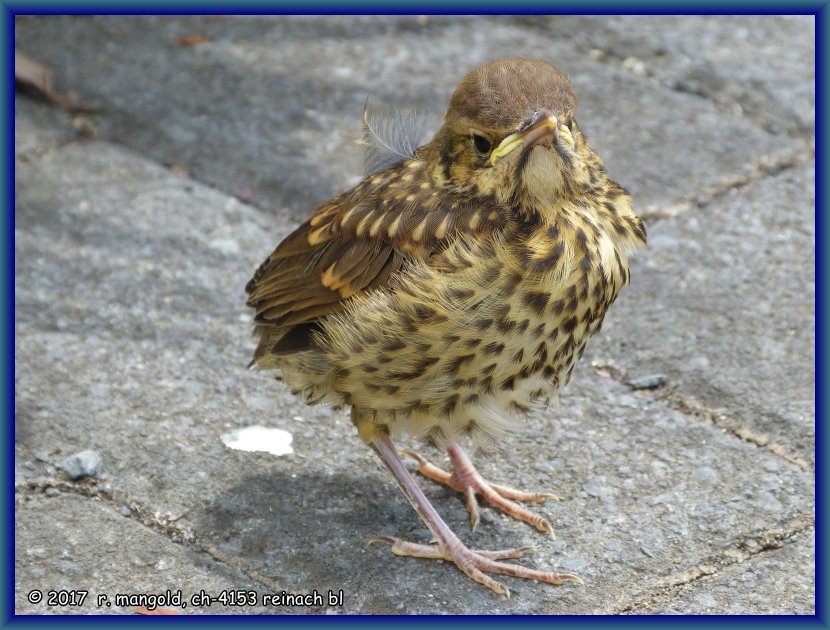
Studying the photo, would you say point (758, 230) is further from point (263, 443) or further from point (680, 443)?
point (263, 443)

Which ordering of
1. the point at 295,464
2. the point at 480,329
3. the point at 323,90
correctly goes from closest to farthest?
the point at 480,329, the point at 295,464, the point at 323,90

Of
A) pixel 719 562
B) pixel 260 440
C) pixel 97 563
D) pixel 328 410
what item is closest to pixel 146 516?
pixel 97 563

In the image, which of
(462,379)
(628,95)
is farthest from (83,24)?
(462,379)

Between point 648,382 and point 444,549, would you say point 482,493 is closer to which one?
point 444,549

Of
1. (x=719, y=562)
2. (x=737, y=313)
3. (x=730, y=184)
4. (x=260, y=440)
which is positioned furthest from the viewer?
(x=730, y=184)

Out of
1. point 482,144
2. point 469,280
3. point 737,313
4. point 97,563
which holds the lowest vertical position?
point 97,563

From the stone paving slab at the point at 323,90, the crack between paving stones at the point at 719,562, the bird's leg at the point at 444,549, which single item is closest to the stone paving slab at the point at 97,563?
the bird's leg at the point at 444,549

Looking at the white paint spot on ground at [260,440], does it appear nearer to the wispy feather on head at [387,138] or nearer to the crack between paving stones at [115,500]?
the crack between paving stones at [115,500]
